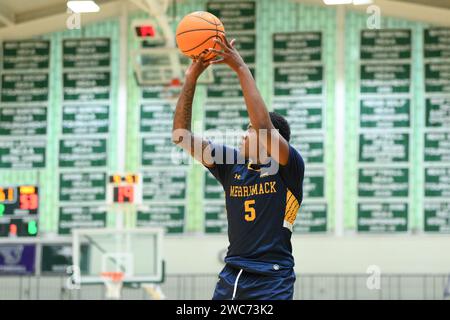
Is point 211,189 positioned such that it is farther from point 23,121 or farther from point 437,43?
point 437,43

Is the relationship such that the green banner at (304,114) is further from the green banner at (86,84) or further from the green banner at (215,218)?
the green banner at (86,84)

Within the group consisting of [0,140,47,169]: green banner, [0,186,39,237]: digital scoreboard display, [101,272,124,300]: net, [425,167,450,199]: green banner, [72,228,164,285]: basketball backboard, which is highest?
[0,140,47,169]: green banner

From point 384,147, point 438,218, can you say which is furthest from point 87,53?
point 438,218

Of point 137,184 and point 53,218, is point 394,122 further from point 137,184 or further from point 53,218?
point 53,218

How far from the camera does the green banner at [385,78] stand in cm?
1686

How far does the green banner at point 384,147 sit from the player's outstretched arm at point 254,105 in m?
12.5

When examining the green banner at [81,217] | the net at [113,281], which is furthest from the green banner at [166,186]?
the net at [113,281]

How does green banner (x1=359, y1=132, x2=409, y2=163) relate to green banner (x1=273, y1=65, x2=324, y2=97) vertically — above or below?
below

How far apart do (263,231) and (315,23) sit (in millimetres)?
13287

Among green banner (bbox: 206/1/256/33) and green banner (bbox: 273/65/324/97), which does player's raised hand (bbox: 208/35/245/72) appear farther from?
green banner (bbox: 206/1/256/33)

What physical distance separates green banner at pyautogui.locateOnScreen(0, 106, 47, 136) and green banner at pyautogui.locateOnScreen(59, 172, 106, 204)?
3.92ft

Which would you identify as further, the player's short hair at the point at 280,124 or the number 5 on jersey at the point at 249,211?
the player's short hair at the point at 280,124

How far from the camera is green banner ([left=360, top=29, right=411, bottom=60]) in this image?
55.6 ft

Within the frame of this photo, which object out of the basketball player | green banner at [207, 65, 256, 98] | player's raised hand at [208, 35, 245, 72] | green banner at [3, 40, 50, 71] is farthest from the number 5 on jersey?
green banner at [3, 40, 50, 71]
